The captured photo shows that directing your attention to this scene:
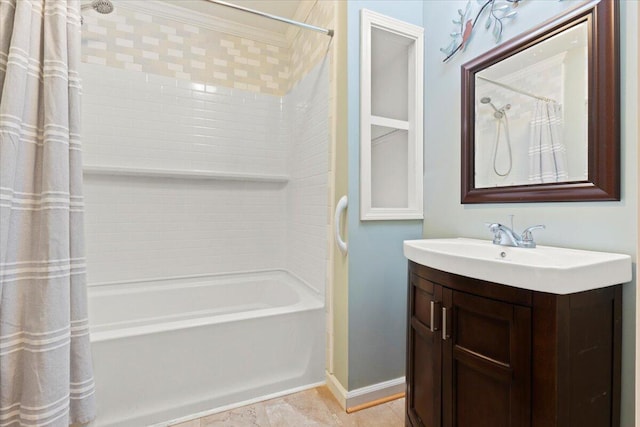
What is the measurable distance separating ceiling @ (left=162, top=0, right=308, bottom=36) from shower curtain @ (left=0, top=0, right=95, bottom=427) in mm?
1604

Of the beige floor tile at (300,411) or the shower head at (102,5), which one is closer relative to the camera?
the beige floor tile at (300,411)

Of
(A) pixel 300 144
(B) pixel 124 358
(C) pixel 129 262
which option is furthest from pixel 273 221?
(B) pixel 124 358

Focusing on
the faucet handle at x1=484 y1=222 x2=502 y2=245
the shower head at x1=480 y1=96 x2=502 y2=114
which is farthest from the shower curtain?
the shower head at x1=480 y1=96 x2=502 y2=114

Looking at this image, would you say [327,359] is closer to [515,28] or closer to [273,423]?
[273,423]

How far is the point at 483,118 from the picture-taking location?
55.2 inches

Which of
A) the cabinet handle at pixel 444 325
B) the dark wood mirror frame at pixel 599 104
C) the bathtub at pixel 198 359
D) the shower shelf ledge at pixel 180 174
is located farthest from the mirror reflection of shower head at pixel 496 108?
the shower shelf ledge at pixel 180 174

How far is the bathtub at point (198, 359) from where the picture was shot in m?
1.35

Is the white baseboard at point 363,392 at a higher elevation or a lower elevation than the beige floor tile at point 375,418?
higher

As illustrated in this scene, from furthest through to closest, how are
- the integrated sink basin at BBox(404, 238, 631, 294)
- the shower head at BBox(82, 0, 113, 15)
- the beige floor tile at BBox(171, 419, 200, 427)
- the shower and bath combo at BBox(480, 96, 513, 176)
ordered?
1. the shower head at BBox(82, 0, 113, 15)
2. the beige floor tile at BBox(171, 419, 200, 427)
3. the shower and bath combo at BBox(480, 96, 513, 176)
4. the integrated sink basin at BBox(404, 238, 631, 294)

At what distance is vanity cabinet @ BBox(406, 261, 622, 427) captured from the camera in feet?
2.48

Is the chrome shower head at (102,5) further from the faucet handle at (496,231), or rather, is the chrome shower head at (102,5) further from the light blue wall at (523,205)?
the faucet handle at (496,231)

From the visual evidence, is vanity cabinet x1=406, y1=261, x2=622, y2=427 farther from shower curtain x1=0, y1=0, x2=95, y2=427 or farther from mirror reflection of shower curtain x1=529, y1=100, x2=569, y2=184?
shower curtain x1=0, y1=0, x2=95, y2=427

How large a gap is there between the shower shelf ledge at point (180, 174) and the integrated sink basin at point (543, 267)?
66.5 inches

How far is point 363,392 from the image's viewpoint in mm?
1559
